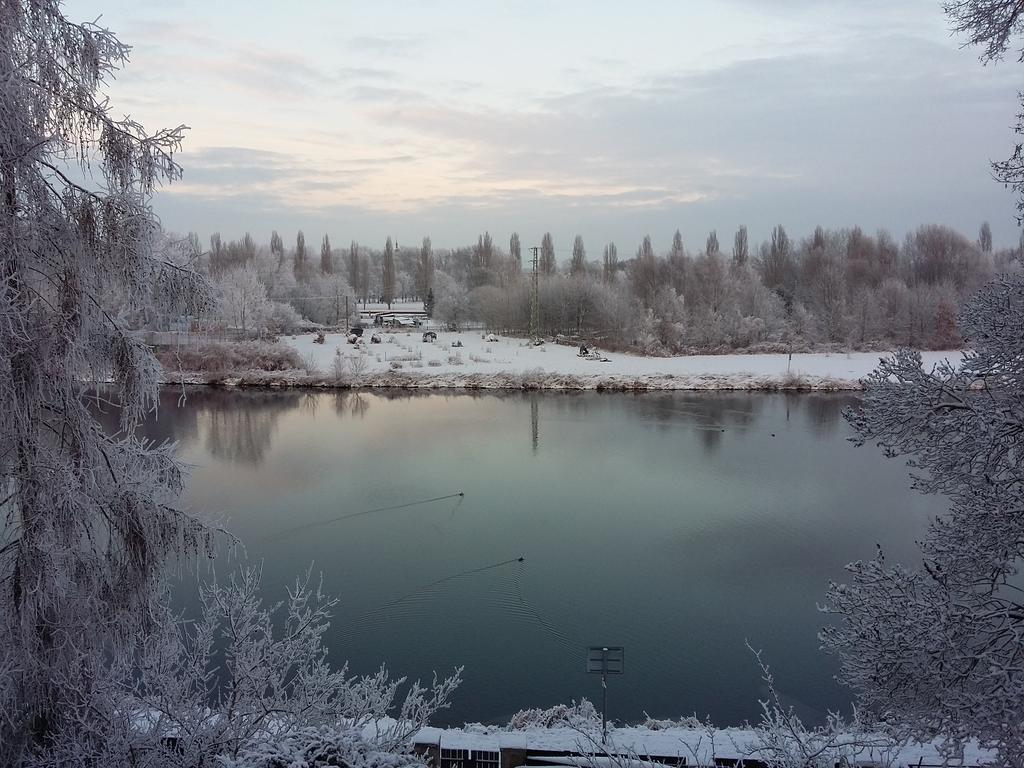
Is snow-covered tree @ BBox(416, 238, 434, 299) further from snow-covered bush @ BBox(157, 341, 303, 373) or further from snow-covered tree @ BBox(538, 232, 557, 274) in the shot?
snow-covered bush @ BBox(157, 341, 303, 373)

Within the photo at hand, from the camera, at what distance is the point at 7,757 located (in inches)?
123

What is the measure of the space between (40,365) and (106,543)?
976mm

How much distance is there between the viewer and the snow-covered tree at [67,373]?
314 centimetres

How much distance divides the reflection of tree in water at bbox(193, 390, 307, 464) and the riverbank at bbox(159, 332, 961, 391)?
218 centimetres

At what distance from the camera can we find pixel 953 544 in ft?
11.7

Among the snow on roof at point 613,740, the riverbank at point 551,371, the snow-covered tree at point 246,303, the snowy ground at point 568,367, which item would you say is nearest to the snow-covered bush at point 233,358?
the riverbank at point 551,371

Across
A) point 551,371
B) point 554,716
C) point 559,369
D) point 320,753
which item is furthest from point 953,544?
point 559,369

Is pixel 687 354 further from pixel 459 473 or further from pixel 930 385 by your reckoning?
pixel 930 385

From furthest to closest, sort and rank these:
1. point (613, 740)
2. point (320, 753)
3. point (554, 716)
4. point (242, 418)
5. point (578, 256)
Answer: point (578, 256)
point (242, 418)
point (554, 716)
point (613, 740)
point (320, 753)

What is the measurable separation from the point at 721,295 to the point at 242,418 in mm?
26966

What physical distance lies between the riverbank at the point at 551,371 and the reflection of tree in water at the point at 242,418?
2.18 metres

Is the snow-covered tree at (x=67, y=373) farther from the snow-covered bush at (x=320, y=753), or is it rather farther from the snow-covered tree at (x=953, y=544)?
the snow-covered tree at (x=953, y=544)

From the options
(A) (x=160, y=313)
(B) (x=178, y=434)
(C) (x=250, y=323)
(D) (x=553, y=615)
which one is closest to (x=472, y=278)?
(C) (x=250, y=323)

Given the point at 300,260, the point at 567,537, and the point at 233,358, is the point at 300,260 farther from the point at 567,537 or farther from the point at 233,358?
the point at 567,537
